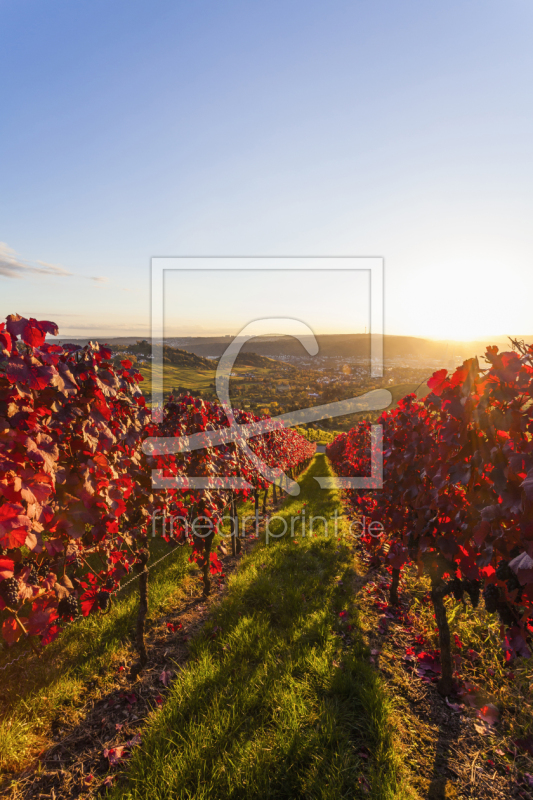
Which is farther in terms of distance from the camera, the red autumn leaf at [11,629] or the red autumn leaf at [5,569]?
the red autumn leaf at [11,629]

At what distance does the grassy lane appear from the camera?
226cm

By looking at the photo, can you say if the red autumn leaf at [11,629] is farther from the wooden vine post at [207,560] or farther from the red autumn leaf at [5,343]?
the wooden vine post at [207,560]

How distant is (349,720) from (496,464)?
2.42 m

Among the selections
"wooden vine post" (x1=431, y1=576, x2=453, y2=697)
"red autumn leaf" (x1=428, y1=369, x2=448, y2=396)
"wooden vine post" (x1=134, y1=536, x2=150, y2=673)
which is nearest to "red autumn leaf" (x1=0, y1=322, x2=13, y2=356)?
"wooden vine post" (x1=134, y1=536, x2=150, y2=673)

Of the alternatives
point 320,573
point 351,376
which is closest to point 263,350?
point 351,376

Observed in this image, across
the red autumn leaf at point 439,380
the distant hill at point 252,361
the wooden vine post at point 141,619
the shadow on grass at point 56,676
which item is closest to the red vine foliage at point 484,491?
the red autumn leaf at point 439,380

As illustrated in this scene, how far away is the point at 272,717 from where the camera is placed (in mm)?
2762

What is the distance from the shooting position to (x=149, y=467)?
359 centimetres

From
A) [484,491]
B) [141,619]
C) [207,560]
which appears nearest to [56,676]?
[141,619]

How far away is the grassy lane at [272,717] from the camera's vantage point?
7.43 feet

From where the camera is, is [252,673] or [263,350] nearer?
[252,673]

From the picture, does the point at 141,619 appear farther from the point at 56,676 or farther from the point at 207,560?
the point at 207,560

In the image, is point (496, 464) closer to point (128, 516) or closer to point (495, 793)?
point (495, 793)

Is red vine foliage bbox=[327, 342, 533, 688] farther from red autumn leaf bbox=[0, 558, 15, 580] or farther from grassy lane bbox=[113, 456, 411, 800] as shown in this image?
red autumn leaf bbox=[0, 558, 15, 580]
